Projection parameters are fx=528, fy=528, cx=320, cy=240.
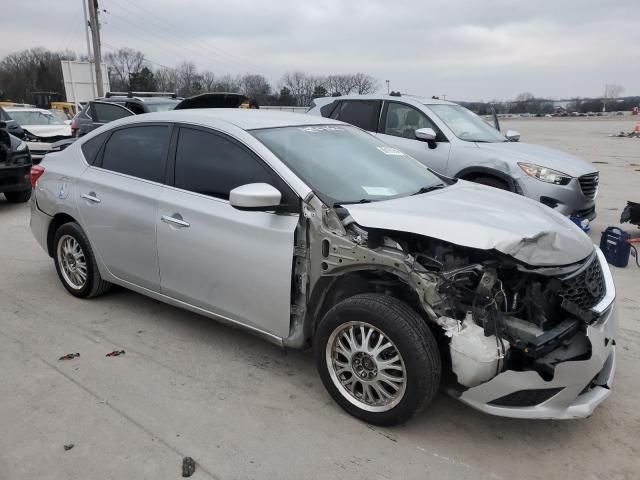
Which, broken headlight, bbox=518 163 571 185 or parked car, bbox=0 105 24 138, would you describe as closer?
broken headlight, bbox=518 163 571 185

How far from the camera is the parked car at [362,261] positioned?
8.71 feet

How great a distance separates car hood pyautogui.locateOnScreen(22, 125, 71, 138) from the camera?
13.4 meters

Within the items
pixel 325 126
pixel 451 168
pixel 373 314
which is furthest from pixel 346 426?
pixel 451 168

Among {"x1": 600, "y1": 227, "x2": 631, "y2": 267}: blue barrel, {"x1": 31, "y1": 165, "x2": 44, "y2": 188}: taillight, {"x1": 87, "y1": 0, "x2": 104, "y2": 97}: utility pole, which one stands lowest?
{"x1": 600, "y1": 227, "x2": 631, "y2": 267}: blue barrel

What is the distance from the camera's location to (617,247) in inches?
231

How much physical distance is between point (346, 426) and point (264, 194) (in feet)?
4.57

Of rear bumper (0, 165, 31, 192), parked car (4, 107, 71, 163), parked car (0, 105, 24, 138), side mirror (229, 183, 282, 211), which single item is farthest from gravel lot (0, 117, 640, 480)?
parked car (4, 107, 71, 163)

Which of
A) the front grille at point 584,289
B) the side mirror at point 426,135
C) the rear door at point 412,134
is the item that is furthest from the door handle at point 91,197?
the rear door at point 412,134

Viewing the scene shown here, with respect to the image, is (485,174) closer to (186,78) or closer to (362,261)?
(362,261)

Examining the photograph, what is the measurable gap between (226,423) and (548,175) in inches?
200

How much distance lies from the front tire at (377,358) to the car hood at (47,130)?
1291cm

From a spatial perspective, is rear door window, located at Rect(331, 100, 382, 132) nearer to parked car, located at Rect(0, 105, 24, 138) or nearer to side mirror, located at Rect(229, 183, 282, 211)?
side mirror, located at Rect(229, 183, 282, 211)

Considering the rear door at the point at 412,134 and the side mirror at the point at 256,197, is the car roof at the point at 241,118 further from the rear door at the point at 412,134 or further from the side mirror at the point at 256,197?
the rear door at the point at 412,134

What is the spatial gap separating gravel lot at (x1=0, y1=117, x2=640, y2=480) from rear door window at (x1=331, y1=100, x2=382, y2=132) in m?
4.55
